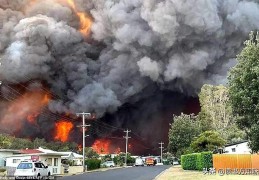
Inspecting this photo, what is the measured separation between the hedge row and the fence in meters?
1.49

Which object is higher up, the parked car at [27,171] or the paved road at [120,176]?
the parked car at [27,171]

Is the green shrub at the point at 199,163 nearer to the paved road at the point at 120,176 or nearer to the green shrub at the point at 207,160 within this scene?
the green shrub at the point at 207,160

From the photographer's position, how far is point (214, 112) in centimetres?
8062

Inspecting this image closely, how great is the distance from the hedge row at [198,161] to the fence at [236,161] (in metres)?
1.49

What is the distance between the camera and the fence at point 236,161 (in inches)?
1528

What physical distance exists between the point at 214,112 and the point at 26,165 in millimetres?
54071

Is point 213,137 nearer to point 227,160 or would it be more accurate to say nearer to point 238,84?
point 227,160

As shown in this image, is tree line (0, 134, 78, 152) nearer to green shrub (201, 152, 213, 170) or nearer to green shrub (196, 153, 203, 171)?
green shrub (196, 153, 203, 171)

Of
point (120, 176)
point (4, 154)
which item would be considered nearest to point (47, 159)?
point (4, 154)

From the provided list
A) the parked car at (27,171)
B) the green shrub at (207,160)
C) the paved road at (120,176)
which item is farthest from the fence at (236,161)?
the parked car at (27,171)

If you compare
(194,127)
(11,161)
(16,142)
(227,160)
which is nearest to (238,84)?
(227,160)

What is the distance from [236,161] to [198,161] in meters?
7.19

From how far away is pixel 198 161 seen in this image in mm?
46844

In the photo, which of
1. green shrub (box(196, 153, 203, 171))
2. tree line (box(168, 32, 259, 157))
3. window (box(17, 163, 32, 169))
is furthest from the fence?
window (box(17, 163, 32, 169))
